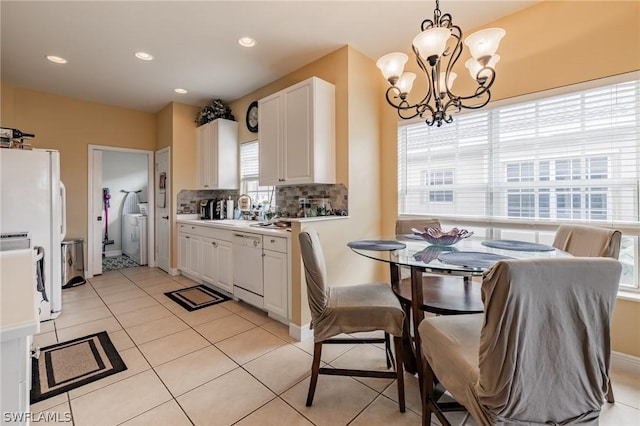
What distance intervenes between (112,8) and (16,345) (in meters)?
2.75

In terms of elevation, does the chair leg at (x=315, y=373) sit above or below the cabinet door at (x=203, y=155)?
below

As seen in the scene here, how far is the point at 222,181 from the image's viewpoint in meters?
4.38

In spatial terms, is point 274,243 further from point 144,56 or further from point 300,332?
point 144,56

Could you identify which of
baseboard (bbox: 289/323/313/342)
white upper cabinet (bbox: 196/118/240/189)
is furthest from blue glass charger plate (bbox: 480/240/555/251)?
white upper cabinet (bbox: 196/118/240/189)

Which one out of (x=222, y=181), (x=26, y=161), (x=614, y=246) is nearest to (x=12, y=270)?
(x=26, y=161)

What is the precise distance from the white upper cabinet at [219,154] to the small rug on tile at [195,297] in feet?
5.11

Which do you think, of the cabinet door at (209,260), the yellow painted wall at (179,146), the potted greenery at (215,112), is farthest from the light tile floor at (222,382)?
the potted greenery at (215,112)

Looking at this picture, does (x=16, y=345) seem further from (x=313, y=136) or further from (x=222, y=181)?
(x=222, y=181)

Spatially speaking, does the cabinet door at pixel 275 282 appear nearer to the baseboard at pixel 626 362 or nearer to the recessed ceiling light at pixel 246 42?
the recessed ceiling light at pixel 246 42

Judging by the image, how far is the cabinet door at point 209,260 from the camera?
12.0ft

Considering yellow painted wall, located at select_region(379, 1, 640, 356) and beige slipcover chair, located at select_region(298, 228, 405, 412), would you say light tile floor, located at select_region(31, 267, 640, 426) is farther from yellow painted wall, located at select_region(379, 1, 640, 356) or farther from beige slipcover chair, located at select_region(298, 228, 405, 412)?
yellow painted wall, located at select_region(379, 1, 640, 356)

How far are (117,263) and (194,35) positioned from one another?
15.5ft

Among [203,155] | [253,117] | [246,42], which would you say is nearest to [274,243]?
[246,42]

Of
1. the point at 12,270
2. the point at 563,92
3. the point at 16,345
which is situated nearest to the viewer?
the point at 16,345
